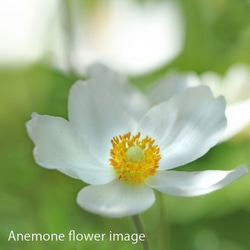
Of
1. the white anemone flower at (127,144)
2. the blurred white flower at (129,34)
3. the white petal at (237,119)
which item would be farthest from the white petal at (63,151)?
the blurred white flower at (129,34)

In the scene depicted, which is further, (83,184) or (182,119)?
(83,184)

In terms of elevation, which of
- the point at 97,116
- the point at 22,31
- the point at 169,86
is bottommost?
the point at 97,116

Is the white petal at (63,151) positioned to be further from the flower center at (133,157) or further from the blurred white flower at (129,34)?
the blurred white flower at (129,34)

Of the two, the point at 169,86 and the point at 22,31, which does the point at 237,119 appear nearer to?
the point at 169,86

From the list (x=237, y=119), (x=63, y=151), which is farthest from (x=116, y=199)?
(x=237, y=119)

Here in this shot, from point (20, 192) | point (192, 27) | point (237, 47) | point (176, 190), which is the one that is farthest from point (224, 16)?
point (176, 190)

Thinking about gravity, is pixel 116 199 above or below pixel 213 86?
below

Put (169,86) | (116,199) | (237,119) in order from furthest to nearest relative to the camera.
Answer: (169,86)
(237,119)
(116,199)
